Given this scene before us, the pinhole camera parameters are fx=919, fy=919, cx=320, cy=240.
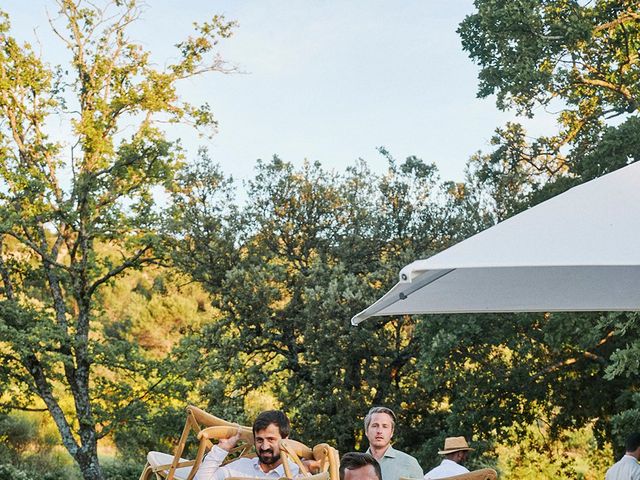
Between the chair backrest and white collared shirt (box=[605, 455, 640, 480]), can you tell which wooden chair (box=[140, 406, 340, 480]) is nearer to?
the chair backrest

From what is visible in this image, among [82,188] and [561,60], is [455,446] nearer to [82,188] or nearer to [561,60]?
[561,60]

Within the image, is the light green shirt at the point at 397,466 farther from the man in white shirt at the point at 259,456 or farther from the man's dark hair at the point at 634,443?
the man's dark hair at the point at 634,443

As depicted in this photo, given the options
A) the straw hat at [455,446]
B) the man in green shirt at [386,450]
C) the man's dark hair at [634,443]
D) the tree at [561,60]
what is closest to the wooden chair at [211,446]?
the man in green shirt at [386,450]

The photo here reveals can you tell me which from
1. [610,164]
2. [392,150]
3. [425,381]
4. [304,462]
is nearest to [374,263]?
[392,150]

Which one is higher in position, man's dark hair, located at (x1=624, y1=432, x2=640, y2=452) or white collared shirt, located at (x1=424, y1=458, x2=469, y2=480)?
white collared shirt, located at (x1=424, y1=458, x2=469, y2=480)

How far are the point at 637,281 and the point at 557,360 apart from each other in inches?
310

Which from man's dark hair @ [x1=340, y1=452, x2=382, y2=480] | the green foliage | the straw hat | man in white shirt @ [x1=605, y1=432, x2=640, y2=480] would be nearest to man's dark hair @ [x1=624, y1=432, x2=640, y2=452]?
man in white shirt @ [x1=605, y1=432, x2=640, y2=480]

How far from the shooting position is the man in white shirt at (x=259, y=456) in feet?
10.8

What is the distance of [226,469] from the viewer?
3.37 meters

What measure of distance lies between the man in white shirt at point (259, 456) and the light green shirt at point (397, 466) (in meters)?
0.89

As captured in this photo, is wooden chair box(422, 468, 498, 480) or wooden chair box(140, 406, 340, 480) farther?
wooden chair box(140, 406, 340, 480)

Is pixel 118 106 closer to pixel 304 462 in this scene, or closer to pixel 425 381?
pixel 425 381

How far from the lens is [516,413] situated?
11.8m

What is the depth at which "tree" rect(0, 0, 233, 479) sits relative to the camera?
45.0 ft
